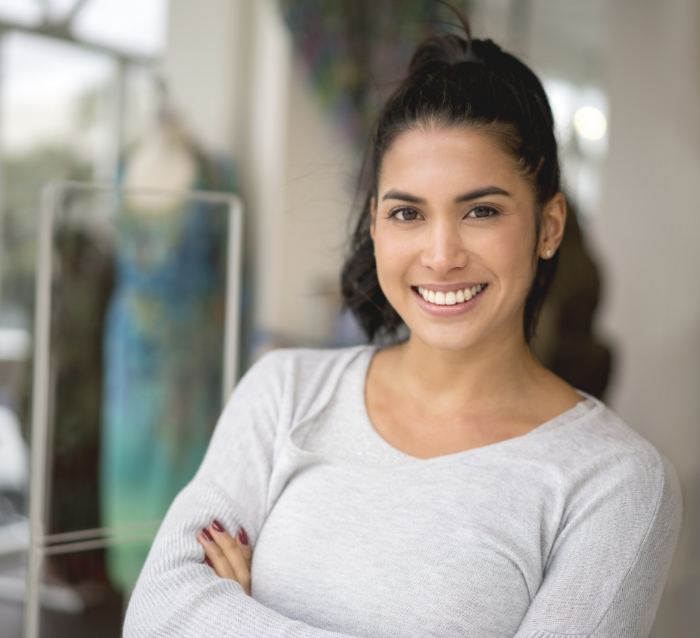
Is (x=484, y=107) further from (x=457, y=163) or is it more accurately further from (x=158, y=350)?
(x=158, y=350)

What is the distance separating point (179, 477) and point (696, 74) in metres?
2.38

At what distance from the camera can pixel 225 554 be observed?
126cm

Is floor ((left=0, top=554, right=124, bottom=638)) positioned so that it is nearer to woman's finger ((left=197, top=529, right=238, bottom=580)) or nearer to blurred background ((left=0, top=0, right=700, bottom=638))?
blurred background ((left=0, top=0, right=700, bottom=638))

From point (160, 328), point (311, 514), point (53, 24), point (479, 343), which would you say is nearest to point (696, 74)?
point (160, 328)

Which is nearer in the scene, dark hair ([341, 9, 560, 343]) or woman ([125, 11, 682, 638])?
woman ([125, 11, 682, 638])

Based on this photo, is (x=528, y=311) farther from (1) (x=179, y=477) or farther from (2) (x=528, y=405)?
(1) (x=179, y=477)

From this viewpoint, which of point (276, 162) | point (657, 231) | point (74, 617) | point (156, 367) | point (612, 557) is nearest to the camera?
point (612, 557)

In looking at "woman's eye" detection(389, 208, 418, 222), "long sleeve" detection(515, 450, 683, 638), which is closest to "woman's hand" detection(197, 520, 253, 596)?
"long sleeve" detection(515, 450, 683, 638)

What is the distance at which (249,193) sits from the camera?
354 cm

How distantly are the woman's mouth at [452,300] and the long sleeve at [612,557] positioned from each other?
27cm

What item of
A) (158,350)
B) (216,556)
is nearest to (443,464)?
(216,556)

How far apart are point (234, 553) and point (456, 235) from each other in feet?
1.68

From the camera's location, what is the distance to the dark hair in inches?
50.4

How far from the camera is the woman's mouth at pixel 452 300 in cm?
125
